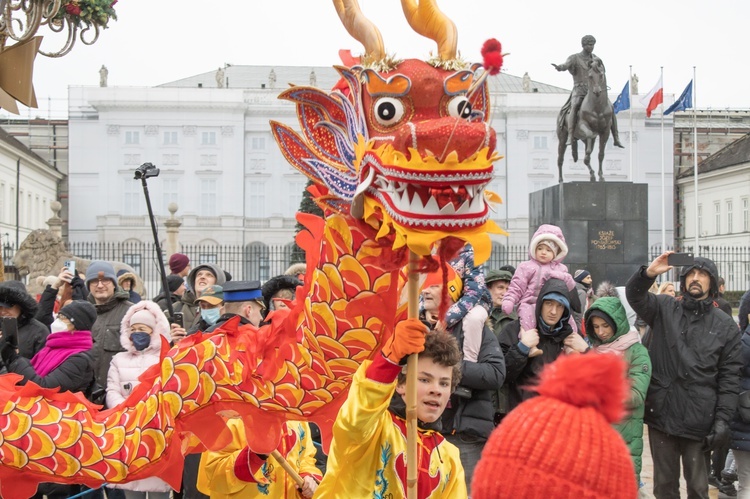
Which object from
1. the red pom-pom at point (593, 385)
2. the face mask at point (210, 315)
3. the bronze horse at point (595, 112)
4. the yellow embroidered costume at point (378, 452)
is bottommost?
the yellow embroidered costume at point (378, 452)

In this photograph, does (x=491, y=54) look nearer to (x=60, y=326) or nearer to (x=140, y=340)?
(x=140, y=340)

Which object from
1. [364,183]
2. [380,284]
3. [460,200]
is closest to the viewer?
[460,200]

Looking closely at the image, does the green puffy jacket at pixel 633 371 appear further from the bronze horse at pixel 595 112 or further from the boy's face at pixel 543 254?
the bronze horse at pixel 595 112

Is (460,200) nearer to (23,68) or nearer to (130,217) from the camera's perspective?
(23,68)

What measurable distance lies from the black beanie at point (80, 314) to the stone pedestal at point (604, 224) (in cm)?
909

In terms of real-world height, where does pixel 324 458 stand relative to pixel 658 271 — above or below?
below

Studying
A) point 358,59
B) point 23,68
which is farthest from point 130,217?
point 358,59

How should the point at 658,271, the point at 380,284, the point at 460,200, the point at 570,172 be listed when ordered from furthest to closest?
the point at 570,172 → the point at 658,271 → the point at 380,284 → the point at 460,200

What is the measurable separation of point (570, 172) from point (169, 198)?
20013 mm

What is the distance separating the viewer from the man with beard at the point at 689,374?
5.64m

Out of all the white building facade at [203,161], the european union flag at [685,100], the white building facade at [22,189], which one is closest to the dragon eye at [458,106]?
the european union flag at [685,100]

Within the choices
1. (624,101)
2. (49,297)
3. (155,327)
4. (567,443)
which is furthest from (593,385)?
(624,101)

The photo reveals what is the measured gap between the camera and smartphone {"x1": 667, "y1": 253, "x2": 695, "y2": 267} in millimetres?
5616

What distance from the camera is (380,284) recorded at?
369 centimetres
